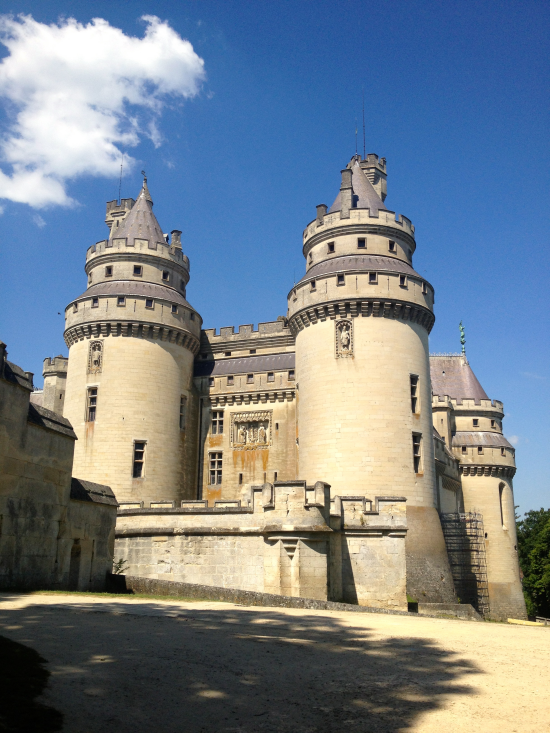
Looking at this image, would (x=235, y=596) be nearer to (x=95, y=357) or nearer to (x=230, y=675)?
(x=230, y=675)

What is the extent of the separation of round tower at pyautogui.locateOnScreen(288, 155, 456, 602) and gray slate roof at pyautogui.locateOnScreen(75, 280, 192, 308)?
22.7ft

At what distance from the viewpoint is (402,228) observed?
33000mm

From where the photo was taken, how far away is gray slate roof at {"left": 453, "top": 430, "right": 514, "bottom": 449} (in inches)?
1807

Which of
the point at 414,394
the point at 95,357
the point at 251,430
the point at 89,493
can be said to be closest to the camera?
the point at 89,493

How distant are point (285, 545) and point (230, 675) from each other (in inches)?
538

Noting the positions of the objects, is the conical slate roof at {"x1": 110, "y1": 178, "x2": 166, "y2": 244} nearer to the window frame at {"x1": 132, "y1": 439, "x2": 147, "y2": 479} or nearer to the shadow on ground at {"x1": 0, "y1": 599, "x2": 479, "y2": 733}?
the window frame at {"x1": 132, "y1": 439, "x2": 147, "y2": 479}

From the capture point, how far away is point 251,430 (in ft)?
117

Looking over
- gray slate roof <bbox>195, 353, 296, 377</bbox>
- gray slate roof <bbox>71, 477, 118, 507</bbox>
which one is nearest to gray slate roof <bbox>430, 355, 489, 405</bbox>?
gray slate roof <bbox>195, 353, 296, 377</bbox>

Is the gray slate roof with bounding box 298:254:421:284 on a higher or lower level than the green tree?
higher

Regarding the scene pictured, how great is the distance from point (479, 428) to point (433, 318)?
17.7m

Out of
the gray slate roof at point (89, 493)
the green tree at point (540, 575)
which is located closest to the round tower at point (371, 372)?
the gray slate roof at point (89, 493)

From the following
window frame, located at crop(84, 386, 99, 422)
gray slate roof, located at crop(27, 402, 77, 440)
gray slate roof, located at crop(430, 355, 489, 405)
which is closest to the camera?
gray slate roof, located at crop(27, 402, 77, 440)

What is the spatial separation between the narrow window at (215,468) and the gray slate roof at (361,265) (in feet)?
35.7

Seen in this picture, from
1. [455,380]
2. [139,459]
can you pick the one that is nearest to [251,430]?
[139,459]
